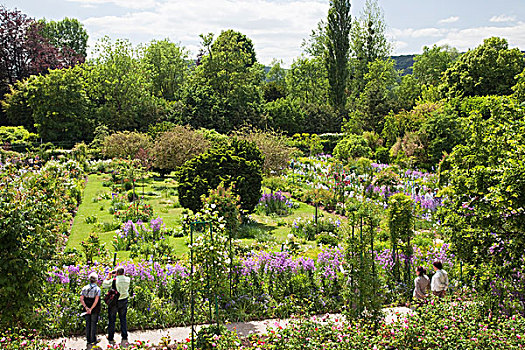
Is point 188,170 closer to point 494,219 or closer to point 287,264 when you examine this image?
point 287,264

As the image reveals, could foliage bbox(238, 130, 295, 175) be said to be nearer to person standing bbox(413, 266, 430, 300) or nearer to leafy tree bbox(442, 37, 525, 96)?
person standing bbox(413, 266, 430, 300)

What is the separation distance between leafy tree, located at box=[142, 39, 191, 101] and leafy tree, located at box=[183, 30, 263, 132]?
25.3 feet

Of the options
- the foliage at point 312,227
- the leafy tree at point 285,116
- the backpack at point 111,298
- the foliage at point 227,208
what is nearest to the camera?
the backpack at point 111,298

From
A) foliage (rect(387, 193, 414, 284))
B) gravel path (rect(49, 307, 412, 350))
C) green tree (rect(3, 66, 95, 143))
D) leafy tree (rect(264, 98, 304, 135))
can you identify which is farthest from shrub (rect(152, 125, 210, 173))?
leafy tree (rect(264, 98, 304, 135))

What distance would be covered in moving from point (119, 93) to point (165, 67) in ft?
37.5

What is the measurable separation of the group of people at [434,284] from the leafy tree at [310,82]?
35755 mm

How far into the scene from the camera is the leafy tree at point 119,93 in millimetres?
27859

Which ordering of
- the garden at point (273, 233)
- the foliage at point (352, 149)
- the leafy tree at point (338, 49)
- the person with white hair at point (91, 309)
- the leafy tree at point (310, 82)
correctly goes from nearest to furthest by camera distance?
the garden at point (273, 233), the person with white hair at point (91, 309), the foliage at point (352, 149), the leafy tree at point (338, 49), the leafy tree at point (310, 82)

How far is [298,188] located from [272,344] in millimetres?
10656

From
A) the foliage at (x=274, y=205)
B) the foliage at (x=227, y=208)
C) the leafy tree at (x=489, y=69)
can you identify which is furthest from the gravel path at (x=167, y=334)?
the leafy tree at (x=489, y=69)

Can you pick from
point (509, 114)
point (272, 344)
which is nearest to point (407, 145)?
point (509, 114)

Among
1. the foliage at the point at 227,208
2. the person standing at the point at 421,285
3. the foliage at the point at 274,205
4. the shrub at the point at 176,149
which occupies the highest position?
the shrub at the point at 176,149

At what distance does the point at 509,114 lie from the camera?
6234 millimetres

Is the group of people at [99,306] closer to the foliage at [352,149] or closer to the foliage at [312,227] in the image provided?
the foliage at [312,227]
